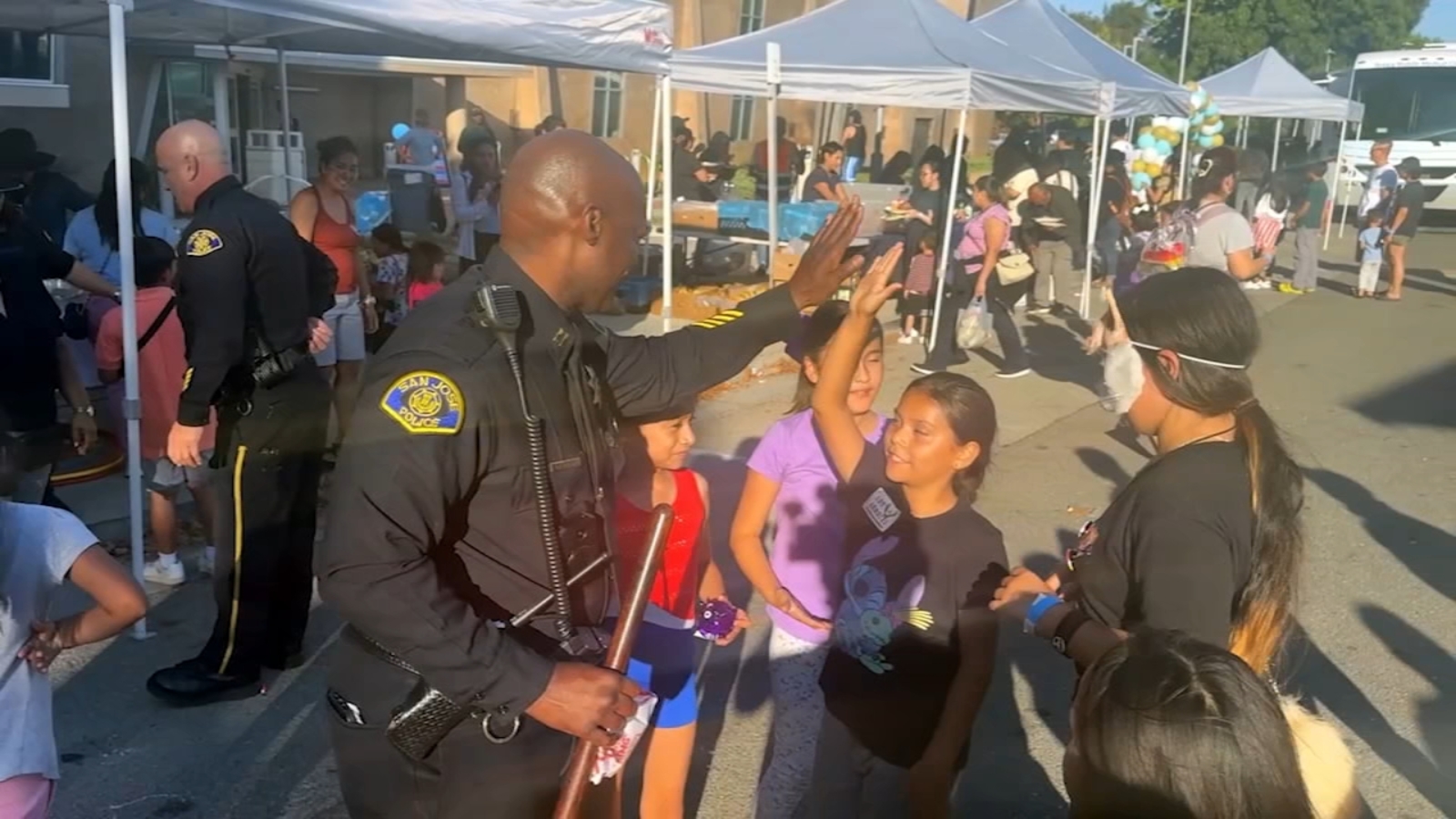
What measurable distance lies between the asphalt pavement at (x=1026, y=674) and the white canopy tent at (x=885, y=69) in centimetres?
274

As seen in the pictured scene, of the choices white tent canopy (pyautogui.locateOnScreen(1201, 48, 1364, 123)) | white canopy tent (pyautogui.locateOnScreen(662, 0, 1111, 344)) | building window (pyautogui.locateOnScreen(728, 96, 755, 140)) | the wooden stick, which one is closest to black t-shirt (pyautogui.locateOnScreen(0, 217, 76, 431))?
the wooden stick

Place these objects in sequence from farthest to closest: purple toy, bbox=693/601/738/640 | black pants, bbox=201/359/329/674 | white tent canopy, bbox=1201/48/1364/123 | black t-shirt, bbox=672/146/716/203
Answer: white tent canopy, bbox=1201/48/1364/123 < black t-shirt, bbox=672/146/716/203 < black pants, bbox=201/359/329/674 < purple toy, bbox=693/601/738/640

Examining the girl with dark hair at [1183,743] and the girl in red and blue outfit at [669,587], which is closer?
the girl with dark hair at [1183,743]

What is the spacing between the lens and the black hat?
731 cm

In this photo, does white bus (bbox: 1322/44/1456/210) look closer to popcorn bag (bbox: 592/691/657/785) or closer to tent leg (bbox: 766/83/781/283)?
tent leg (bbox: 766/83/781/283)

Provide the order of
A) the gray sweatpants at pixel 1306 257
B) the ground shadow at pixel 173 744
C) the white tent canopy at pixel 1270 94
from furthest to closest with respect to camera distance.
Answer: the white tent canopy at pixel 1270 94 → the gray sweatpants at pixel 1306 257 → the ground shadow at pixel 173 744

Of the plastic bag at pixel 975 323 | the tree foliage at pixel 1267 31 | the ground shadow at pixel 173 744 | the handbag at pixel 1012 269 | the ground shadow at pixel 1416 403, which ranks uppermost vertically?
the tree foliage at pixel 1267 31

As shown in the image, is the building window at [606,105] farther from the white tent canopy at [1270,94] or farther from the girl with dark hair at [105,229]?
the girl with dark hair at [105,229]

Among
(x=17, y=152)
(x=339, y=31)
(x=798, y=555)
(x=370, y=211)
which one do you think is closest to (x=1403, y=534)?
(x=798, y=555)

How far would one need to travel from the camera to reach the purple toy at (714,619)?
3.02 meters

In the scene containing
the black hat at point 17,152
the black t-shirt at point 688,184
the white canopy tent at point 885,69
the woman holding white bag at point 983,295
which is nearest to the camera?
the black hat at point 17,152

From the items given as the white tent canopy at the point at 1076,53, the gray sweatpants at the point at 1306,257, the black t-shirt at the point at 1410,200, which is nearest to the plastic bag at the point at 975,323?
the white tent canopy at the point at 1076,53

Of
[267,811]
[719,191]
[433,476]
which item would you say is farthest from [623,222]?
[719,191]

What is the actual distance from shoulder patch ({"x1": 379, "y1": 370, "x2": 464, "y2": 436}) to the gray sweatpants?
16646 mm
